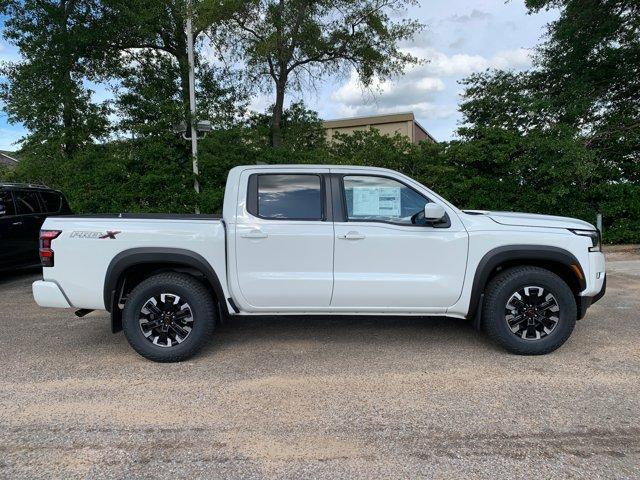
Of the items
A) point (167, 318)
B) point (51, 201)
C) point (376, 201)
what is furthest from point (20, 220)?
point (376, 201)

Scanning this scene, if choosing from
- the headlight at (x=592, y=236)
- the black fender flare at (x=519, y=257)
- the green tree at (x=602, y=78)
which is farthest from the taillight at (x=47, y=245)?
the green tree at (x=602, y=78)

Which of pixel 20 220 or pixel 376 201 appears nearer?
pixel 376 201

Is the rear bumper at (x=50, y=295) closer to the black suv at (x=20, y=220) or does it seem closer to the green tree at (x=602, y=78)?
the black suv at (x=20, y=220)

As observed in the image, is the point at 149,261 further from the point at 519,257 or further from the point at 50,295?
the point at 519,257

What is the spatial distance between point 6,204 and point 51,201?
3.56ft

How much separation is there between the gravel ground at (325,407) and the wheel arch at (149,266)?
2.19 feet

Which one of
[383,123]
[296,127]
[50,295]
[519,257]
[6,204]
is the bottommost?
[50,295]

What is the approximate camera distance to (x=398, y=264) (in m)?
4.34

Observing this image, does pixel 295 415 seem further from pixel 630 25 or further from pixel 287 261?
pixel 630 25

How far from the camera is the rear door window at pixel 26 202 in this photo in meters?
8.44

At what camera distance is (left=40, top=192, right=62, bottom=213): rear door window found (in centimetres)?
903

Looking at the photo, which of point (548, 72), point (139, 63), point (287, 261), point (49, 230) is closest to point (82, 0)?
point (139, 63)

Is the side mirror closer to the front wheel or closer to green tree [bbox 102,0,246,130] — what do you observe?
the front wheel

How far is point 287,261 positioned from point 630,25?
42.7 feet
